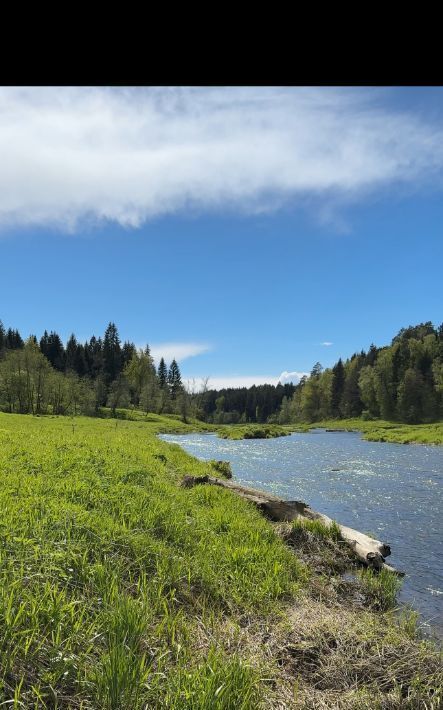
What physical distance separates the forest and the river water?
195 feet

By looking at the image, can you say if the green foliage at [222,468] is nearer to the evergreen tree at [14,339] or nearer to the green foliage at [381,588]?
the green foliage at [381,588]

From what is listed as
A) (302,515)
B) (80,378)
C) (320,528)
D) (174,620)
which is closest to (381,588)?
(320,528)

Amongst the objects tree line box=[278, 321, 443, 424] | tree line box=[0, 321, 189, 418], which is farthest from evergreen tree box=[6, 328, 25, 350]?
tree line box=[278, 321, 443, 424]

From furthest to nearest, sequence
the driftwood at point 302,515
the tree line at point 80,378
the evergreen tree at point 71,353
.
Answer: the evergreen tree at point 71,353 < the tree line at point 80,378 < the driftwood at point 302,515

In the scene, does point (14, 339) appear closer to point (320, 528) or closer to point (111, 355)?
point (111, 355)

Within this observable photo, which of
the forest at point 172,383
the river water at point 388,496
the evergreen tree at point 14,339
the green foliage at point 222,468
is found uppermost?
the evergreen tree at point 14,339

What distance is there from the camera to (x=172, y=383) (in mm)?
Result: 160500

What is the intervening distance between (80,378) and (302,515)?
114655mm

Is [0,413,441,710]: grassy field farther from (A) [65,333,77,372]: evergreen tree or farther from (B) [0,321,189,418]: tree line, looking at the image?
(A) [65,333,77,372]: evergreen tree

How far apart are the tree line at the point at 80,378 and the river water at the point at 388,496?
2305 inches

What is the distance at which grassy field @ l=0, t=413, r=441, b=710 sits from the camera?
14.1 feet

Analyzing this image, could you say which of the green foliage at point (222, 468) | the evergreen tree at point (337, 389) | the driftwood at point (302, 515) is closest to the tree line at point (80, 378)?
the evergreen tree at point (337, 389)

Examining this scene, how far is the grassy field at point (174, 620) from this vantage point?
4.30 m
